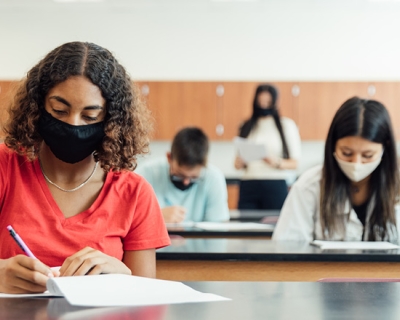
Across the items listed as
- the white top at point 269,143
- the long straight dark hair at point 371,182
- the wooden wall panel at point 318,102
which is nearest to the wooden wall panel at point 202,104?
the wooden wall panel at point 318,102

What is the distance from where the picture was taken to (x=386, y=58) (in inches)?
310

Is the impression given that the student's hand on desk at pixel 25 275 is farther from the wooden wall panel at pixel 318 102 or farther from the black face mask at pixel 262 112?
the wooden wall panel at pixel 318 102

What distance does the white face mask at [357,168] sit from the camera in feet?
8.75

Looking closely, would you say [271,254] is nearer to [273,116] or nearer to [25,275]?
[25,275]

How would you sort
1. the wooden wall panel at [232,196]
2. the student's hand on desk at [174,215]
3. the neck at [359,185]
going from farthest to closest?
the wooden wall panel at [232,196] → the student's hand on desk at [174,215] → the neck at [359,185]

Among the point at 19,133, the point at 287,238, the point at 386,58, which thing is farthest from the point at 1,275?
the point at 386,58

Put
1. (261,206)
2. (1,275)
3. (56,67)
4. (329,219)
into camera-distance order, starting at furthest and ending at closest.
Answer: (261,206)
(329,219)
(56,67)
(1,275)

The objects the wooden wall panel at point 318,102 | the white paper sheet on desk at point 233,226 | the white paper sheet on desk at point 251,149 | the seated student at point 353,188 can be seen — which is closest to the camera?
the seated student at point 353,188

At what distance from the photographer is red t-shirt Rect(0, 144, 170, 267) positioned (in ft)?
5.37

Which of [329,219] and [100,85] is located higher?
[100,85]

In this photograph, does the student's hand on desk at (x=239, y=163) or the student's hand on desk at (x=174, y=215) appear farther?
the student's hand on desk at (x=239, y=163)

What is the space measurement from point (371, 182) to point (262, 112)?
7.48 ft

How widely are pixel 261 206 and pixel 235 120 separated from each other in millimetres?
2908

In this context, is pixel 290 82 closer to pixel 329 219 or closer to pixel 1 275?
pixel 329 219
